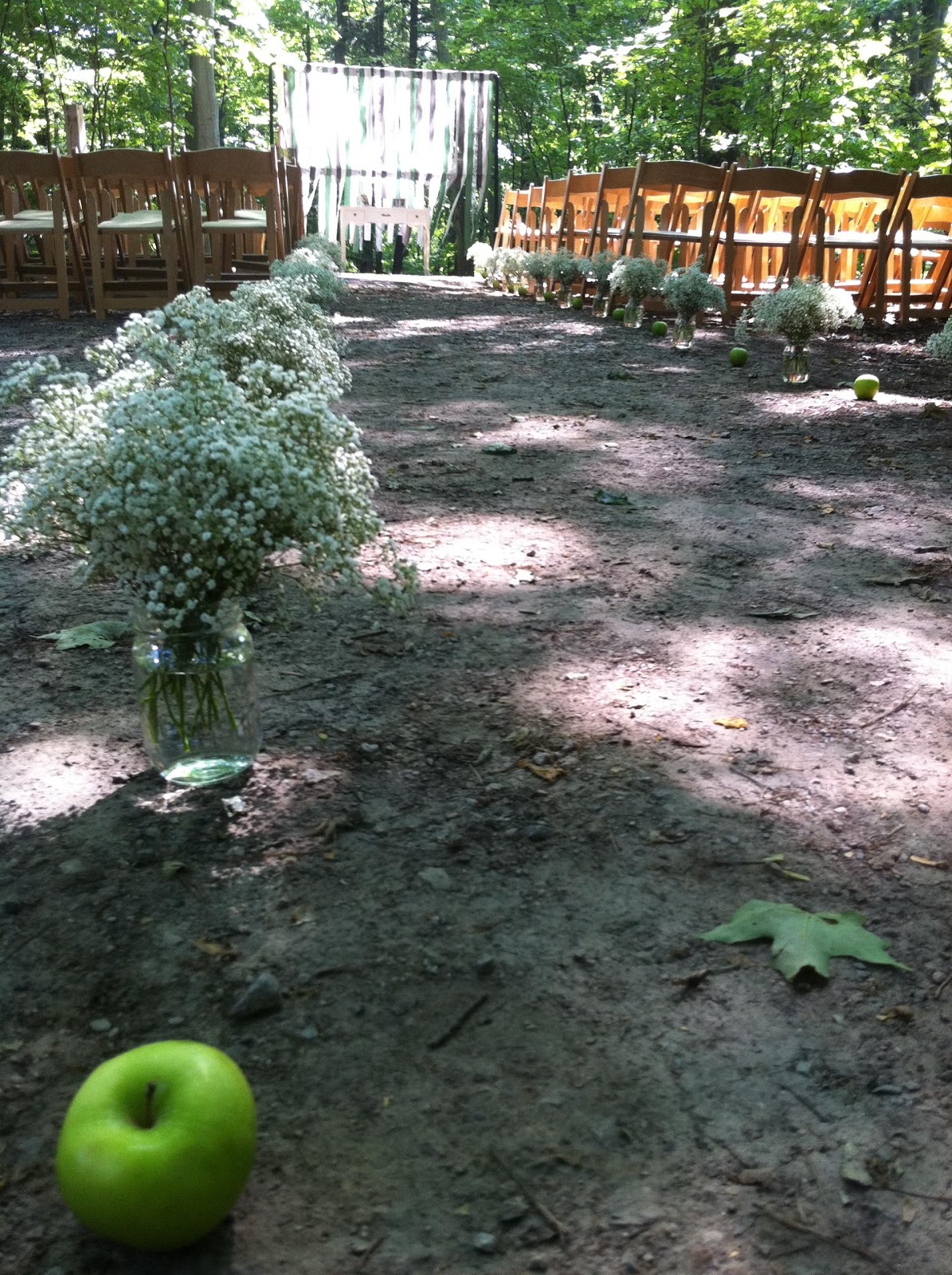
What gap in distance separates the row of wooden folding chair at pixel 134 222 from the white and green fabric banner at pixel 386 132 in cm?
830

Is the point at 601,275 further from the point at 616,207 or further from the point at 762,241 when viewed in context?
the point at 616,207

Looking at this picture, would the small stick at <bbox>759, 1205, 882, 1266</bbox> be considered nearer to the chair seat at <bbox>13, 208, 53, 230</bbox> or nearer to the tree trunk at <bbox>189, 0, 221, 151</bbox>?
the chair seat at <bbox>13, 208, 53, 230</bbox>

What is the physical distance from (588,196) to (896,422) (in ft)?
27.3

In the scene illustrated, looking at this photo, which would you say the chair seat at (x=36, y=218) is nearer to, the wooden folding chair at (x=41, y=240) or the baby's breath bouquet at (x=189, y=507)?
the wooden folding chair at (x=41, y=240)

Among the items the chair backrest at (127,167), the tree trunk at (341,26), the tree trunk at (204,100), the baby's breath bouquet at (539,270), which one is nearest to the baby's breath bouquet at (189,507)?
the chair backrest at (127,167)

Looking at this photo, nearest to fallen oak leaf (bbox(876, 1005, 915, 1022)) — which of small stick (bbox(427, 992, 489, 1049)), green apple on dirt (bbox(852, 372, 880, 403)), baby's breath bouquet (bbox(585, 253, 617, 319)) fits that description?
small stick (bbox(427, 992, 489, 1049))

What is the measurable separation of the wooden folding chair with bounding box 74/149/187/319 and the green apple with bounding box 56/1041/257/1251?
8892mm

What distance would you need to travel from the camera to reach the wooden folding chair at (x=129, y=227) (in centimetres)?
874

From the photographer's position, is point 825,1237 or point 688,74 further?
point 688,74

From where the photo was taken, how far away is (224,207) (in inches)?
417

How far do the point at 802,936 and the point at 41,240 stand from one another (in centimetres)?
1220

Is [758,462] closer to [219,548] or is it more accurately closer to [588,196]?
[219,548]

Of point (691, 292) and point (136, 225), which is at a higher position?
point (136, 225)

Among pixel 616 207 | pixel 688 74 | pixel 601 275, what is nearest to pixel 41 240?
pixel 601 275
